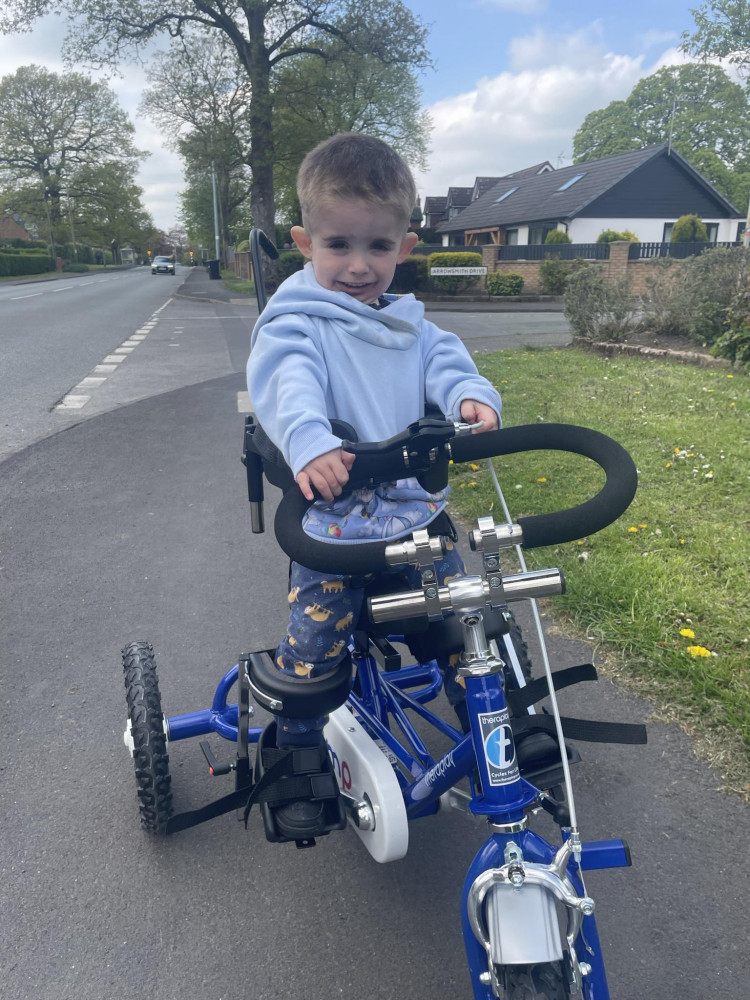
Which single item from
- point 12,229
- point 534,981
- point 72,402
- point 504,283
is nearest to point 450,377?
point 534,981

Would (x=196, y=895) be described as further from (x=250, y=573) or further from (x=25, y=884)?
(x=250, y=573)

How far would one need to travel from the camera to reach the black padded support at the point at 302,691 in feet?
6.36

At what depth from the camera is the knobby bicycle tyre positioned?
229 cm

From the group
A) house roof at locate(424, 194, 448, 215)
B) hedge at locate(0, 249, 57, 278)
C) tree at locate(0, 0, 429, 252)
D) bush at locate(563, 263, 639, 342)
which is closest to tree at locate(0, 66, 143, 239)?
hedge at locate(0, 249, 57, 278)

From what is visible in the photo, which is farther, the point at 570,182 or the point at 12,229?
the point at 12,229

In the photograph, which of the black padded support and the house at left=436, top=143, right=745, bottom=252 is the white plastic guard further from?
the house at left=436, top=143, right=745, bottom=252

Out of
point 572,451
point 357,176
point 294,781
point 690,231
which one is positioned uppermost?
point 690,231

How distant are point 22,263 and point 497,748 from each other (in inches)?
2323

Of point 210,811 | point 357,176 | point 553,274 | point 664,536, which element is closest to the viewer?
point 357,176

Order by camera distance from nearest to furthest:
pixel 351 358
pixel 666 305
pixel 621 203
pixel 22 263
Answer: pixel 351 358, pixel 666 305, pixel 621 203, pixel 22 263

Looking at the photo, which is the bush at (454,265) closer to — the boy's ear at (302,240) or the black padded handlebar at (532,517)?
the boy's ear at (302,240)

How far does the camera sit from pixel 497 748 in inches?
57.6

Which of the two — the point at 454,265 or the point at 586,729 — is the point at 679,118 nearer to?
the point at 454,265

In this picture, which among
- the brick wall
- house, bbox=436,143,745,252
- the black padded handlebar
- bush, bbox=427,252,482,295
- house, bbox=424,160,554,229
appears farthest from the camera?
house, bbox=424,160,554,229
